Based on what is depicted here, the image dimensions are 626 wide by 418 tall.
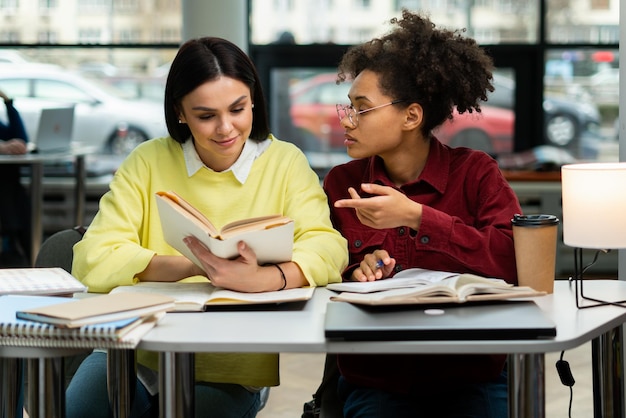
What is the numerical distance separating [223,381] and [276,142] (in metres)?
0.57

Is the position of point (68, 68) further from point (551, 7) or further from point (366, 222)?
point (366, 222)

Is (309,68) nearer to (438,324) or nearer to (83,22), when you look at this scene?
(83,22)

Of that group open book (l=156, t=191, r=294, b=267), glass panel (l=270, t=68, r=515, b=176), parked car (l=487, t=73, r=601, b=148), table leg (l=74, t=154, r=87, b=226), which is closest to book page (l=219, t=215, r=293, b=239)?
open book (l=156, t=191, r=294, b=267)

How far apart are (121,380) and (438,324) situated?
664mm

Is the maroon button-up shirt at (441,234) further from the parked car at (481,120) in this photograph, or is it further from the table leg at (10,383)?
the parked car at (481,120)

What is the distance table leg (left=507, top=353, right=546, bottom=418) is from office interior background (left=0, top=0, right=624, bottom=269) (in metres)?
4.33

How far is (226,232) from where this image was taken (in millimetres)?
1836

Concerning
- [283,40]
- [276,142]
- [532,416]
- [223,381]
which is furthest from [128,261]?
[283,40]

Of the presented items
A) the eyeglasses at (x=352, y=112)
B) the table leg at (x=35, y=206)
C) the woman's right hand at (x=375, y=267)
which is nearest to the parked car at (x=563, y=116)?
the table leg at (x=35, y=206)

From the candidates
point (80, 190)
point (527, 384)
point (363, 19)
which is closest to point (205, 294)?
point (527, 384)

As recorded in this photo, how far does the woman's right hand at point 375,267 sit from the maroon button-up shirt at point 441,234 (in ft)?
0.21

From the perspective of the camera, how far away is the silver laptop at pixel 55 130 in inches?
223

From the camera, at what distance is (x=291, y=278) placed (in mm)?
1938

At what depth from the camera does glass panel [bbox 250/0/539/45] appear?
595 centimetres
